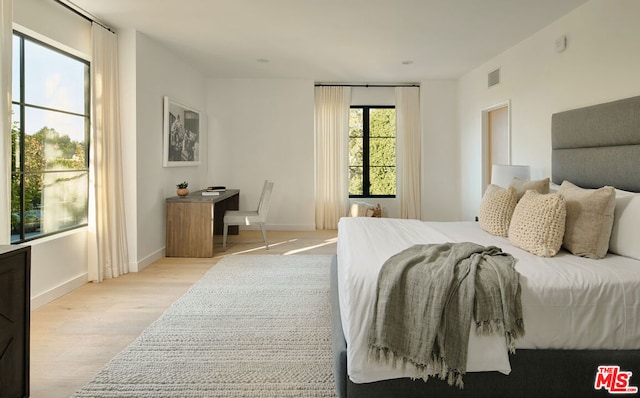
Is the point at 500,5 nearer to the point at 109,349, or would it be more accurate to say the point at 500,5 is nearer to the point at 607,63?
the point at 607,63

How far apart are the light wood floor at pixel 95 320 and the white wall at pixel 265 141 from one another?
2.44 metres

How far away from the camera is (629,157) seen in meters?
3.09

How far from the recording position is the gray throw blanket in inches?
71.7

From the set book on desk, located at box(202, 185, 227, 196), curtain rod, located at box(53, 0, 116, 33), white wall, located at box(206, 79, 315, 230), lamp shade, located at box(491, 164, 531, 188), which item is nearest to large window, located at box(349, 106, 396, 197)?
white wall, located at box(206, 79, 315, 230)

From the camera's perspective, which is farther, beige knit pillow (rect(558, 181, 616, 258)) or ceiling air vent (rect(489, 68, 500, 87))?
ceiling air vent (rect(489, 68, 500, 87))

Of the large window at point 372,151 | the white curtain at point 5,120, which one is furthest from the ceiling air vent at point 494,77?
the white curtain at point 5,120

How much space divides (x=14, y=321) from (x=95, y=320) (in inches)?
49.1

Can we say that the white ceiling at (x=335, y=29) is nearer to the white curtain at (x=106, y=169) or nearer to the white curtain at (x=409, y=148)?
the white curtain at (x=106, y=169)

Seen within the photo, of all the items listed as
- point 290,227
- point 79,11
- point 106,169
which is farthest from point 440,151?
point 79,11

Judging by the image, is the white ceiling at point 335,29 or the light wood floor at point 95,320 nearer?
the light wood floor at point 95,320

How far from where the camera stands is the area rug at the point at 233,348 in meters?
2.14

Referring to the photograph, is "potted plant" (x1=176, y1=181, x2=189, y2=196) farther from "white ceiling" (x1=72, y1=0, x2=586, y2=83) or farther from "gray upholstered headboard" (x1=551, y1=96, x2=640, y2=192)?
"gray upholstered headboard" (x1=551, y1=96, x2=640, y2=192)

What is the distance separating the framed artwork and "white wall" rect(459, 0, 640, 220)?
14.3ft

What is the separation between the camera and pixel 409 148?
7.44 meters
